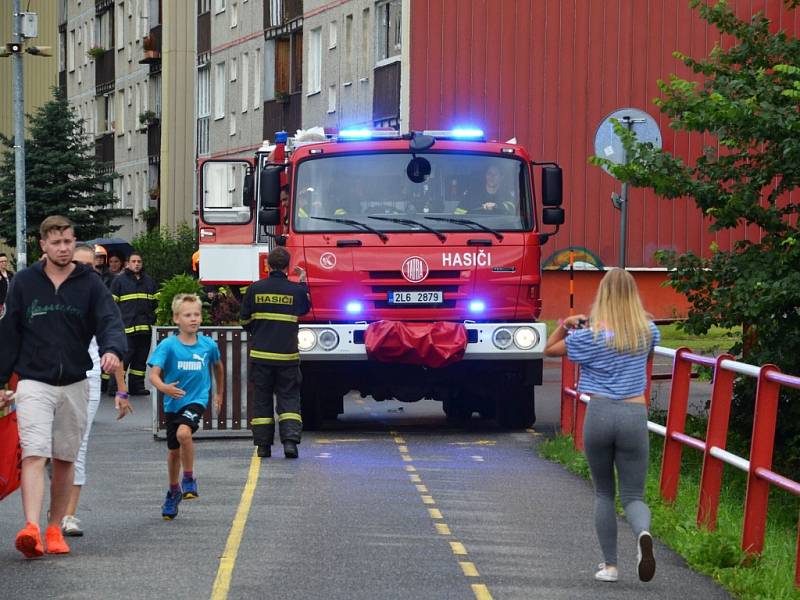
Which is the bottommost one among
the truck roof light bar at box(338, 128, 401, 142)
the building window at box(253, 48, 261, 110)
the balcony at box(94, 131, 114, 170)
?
the balcony at box(94, 131, 114, 170)

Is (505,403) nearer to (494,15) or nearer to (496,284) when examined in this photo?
(496,284)

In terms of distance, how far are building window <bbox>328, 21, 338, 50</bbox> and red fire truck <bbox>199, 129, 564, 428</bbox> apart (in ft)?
100

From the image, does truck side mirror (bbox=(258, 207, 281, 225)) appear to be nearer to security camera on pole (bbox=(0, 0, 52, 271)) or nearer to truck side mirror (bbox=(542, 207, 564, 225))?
truck side mirror (bbox=(542, 207, 564, 225))

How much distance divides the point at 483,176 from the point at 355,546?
7.91 metres

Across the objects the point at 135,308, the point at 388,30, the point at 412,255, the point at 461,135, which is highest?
the point at 388,30

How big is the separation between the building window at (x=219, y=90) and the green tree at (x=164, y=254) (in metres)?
8.43

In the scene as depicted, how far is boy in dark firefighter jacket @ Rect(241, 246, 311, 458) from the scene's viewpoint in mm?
15766

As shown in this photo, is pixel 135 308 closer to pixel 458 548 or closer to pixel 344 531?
pixel 344 531

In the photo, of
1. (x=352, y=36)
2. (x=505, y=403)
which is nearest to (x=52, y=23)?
(x=352, y=36)

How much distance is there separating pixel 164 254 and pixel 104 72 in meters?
27.1

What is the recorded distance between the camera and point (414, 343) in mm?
17203

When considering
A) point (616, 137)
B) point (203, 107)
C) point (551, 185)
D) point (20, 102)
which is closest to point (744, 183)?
point (616, 137)

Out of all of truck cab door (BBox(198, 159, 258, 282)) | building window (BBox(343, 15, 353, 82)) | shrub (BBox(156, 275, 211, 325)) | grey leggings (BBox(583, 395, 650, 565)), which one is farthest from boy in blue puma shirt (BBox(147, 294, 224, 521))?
building window (BBox(343, 15, 353, 82))

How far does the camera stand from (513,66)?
4147 centimetres
